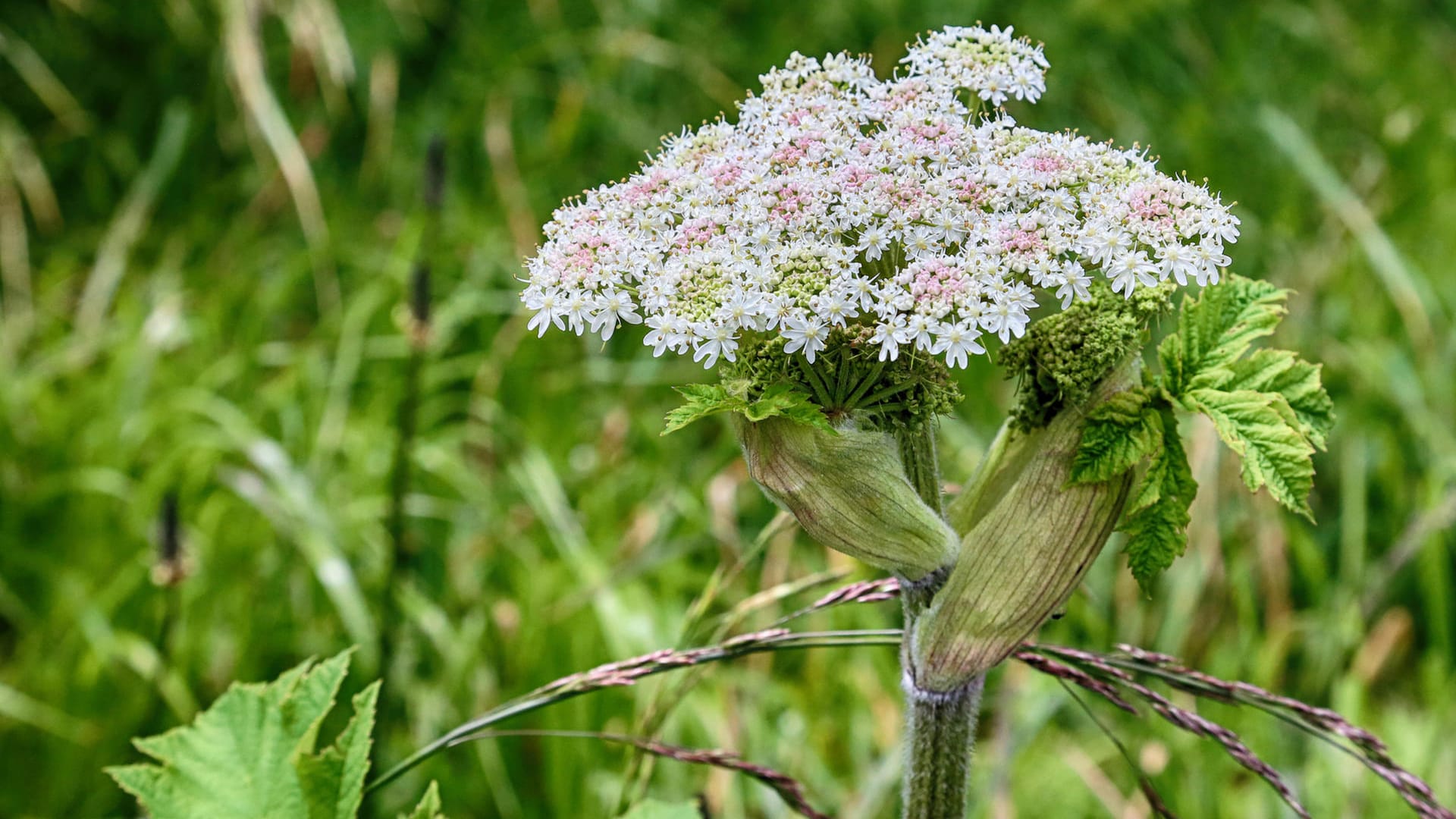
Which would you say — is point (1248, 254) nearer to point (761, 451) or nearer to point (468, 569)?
point (468, 569)

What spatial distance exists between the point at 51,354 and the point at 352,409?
1.03 meters

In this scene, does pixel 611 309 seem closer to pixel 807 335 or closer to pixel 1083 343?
pixel 807 335

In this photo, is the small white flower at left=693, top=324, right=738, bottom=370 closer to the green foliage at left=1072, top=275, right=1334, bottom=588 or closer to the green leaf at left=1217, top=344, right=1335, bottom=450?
the green foliage at left=1072, top=275, right=1334, bottom=588

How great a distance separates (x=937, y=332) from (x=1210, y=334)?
367 millimetres

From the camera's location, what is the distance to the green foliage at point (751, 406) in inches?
41.9

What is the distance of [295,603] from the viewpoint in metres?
3.31

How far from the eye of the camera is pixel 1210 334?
1.24 metres

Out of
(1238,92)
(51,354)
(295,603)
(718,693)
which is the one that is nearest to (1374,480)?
(1238,92)

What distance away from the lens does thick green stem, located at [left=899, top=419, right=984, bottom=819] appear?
4.16ft

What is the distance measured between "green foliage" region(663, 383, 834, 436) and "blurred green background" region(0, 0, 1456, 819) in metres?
0.85

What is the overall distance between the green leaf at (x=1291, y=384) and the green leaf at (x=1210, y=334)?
0.02 m

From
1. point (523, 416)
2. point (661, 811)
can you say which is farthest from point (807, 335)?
point (523, 416)

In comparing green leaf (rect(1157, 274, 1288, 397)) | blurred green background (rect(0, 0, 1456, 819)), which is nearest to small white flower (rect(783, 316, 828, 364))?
green leaf (rect(1157, 274, 1288, 397))

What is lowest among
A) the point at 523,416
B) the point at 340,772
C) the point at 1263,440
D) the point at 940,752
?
the point at 940,752
